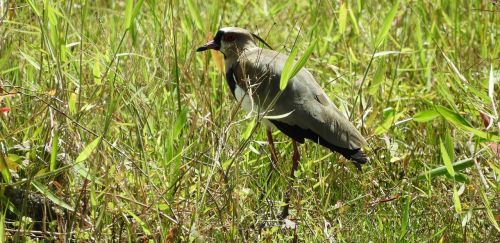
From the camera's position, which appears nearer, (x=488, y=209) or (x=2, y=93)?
(x=488, y=209)

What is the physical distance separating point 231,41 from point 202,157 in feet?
2.88

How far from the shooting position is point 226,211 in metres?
3.34

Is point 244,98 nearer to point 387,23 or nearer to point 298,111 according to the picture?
point 298,111

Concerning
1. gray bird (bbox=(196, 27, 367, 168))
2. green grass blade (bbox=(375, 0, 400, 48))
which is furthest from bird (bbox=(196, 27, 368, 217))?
green grass blade (bbox=(375, 0, 400, 48))

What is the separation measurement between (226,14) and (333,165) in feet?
5.52

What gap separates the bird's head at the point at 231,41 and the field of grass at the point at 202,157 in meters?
0.09

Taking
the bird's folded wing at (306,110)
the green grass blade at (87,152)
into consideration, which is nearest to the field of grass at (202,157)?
the green grass blade at (87,152)

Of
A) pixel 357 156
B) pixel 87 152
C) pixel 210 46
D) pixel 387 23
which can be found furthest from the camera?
pixel 210 46

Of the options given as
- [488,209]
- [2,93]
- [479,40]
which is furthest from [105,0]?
[488,209]

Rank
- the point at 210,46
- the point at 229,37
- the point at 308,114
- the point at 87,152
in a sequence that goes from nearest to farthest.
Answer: the point at 87,152 → the point at 308,114 → the point at 210,46 → the point at 229,37

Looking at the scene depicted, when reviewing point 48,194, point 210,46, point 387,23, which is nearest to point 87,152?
point 48,194

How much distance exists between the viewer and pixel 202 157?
12.3 ft

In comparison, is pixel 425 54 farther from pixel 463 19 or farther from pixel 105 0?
pixel 105 0

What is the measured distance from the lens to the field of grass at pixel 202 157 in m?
3.15
